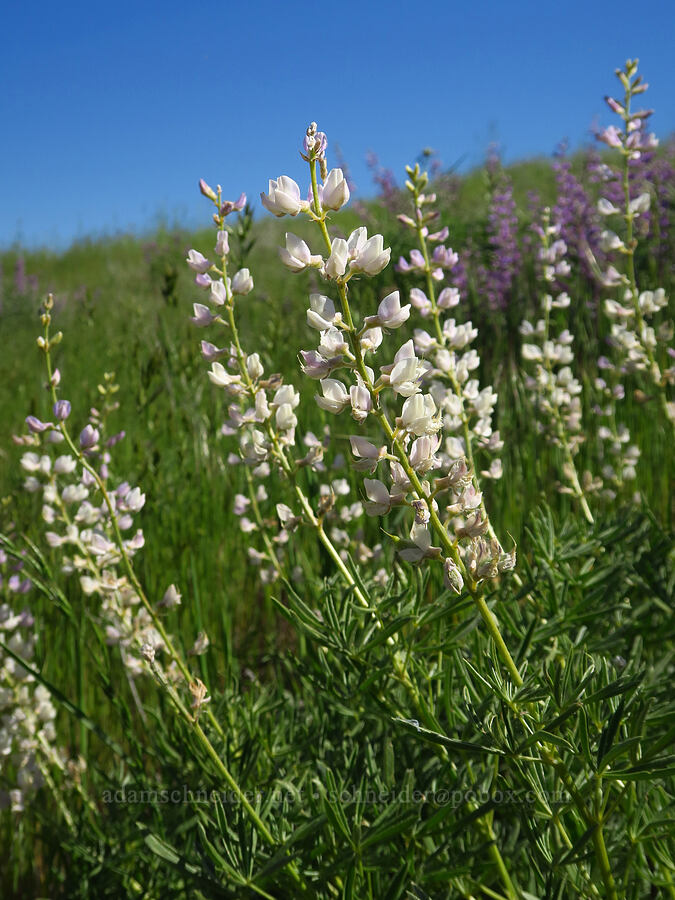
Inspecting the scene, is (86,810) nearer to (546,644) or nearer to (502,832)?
(502,832)

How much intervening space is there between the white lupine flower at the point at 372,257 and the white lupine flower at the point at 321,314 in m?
0.07

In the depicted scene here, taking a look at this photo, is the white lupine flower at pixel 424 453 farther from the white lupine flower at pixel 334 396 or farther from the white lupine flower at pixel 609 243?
the white lupine flower at pixel 609 243

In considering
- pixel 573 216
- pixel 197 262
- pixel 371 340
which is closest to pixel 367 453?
pixel 371 340

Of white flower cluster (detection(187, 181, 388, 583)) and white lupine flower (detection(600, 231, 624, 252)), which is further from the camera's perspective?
white lupine flower (detection(600, 231, 624, 252))

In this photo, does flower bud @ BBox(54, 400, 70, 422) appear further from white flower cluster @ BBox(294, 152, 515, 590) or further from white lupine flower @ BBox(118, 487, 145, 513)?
white flower cluster @ BBox(294, 152, 515, 590)

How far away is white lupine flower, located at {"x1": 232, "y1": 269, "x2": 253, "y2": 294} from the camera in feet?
4.50

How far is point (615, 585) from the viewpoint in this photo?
58.7 inches

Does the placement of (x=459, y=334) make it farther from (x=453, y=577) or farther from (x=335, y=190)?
(x=453, y=577)

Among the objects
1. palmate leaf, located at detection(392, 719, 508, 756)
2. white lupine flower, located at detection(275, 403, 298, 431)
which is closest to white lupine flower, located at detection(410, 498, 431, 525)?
palmate leaf, located at detection(392, 719, 508, 756)

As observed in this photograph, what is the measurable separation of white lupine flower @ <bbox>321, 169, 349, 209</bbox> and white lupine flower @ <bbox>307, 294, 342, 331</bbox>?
0.14 metres

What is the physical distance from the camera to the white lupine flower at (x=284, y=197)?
94 centimetres

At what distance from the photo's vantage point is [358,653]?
1176mm

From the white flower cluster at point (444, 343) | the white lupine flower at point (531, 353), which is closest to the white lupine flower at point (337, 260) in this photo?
the white flower cluster at point (444, 343)

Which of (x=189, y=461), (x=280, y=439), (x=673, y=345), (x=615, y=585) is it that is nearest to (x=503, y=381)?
(x=673, y=345)
